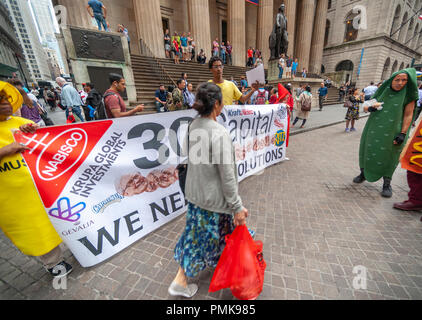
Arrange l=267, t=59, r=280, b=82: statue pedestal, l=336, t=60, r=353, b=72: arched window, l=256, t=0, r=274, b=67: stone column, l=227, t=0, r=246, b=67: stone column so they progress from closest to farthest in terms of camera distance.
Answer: l=267, t=59, r=280, b=82: statue pedestal
l=227, t=0, r=246, b=67: stone column
l=256, t=0, r=274, b=67: stone column
l=336, t=60, r=353, b=72: arched window

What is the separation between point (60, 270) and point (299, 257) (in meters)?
2.74

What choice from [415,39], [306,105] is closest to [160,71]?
[306,105]

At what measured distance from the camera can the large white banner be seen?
70.5 inches

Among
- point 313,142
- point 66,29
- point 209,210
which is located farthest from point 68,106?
point 313,142


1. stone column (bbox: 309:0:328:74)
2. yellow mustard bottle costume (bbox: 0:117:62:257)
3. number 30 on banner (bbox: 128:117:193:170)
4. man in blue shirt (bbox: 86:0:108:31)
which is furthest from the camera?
stone column (bbox: 309:0:328:74)

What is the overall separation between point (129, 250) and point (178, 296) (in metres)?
0.94

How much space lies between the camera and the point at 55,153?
1805mm

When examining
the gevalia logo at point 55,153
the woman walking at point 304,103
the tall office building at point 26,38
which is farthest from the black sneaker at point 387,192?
the tall office building at point 26,38

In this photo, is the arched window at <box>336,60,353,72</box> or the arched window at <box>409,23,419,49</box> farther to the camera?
the arched window at <box>409,23,419,49</box>

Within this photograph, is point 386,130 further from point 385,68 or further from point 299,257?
point 385,68

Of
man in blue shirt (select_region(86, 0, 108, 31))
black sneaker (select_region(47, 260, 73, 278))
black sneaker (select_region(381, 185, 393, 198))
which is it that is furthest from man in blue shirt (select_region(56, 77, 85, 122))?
black sneaker (select_region(381, 185, 393, 198))

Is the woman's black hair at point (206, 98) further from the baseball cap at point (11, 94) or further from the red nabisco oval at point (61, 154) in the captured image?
the baseball cap at point (11, 94)

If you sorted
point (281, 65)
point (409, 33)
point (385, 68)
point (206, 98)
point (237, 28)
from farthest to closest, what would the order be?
point (409, 33) < point (385, 68) < point (237, 28) < point (281, 65) < point (206, 98)

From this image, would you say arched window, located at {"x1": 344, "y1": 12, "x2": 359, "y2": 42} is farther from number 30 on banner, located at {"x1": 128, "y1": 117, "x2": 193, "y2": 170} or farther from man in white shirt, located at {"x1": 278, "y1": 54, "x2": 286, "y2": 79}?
number 30 on banner, located at {"x1": 128, "y1": 117, "x2": 193, "y2": 170}
